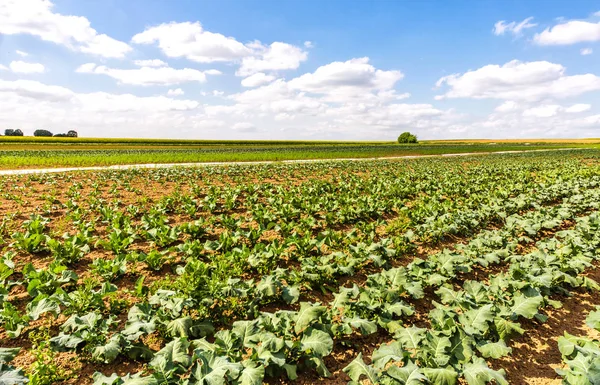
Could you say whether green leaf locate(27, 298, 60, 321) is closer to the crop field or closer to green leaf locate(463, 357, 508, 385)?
the crop field

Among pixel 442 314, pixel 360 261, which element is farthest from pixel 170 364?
pixel 360 261

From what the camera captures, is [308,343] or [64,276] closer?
[308,343]

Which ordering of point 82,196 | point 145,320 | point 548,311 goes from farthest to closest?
point 82,196
point 548,311
point 145,320

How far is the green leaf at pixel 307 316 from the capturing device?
4.48m

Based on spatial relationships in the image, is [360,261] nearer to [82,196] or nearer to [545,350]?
[545,350]

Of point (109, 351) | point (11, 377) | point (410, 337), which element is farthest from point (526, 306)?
point (11, 377)

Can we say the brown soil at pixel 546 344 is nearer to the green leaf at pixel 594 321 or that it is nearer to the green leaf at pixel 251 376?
the green leaf at pixel 594 321

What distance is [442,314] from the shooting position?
15.0ft

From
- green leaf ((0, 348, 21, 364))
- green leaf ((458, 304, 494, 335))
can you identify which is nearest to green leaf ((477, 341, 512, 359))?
green leaf ((458, 304, 494, 335))

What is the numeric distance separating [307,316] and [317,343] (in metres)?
0.61

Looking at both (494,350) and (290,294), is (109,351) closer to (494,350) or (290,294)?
(290,294)

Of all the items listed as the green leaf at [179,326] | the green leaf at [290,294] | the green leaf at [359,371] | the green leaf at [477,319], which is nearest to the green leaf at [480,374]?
the green leaf at [477,319]

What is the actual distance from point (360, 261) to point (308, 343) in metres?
3.27

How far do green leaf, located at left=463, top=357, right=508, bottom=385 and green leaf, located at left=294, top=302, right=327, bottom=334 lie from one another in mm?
1940
